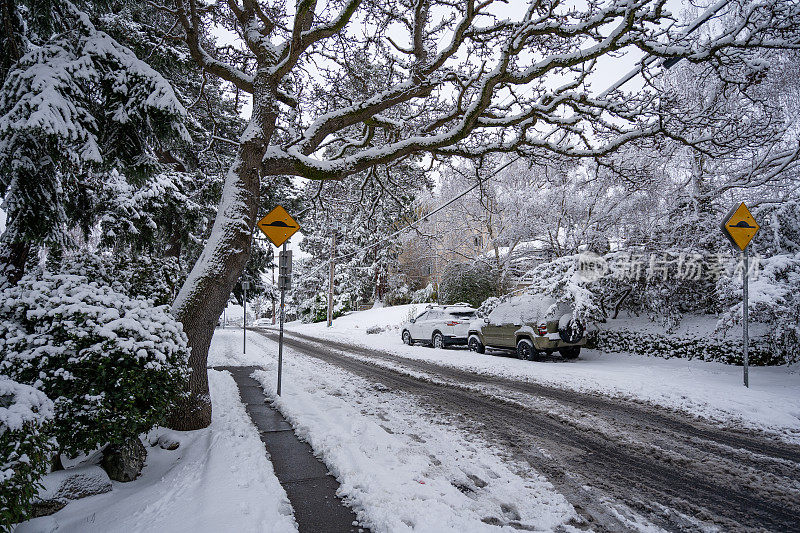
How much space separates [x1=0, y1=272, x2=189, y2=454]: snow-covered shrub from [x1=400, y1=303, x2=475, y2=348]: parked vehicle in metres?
12.2

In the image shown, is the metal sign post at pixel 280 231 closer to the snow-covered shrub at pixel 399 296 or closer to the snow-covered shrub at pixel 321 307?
the snow-covered shrub at pixel 399 296

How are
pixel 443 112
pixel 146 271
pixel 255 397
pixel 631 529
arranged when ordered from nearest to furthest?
pixel 631 529, pixel 146 271, pixel 255 397, pixel 443 112

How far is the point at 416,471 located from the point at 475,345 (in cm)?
1120

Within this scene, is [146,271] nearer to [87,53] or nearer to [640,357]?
[87,53]

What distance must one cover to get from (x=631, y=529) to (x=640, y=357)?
10015 millimetres

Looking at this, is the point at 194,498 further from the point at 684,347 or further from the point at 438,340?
the point at 438,340

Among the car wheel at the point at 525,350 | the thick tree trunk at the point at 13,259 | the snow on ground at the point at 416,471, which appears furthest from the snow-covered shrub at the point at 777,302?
the thick tree trunk at the point at 13,259

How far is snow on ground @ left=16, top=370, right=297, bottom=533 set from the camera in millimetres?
3092

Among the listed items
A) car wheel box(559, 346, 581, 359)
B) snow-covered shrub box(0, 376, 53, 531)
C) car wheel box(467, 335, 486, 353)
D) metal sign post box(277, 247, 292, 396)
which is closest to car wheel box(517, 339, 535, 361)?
car wheel box(559, 346, 581, 359)

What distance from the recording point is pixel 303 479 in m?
3.99

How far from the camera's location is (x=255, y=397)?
777 cm

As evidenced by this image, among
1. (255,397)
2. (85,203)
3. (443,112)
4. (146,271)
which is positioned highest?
(443,112)

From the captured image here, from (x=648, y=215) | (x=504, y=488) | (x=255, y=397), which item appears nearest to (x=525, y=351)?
(x=648, y=215)

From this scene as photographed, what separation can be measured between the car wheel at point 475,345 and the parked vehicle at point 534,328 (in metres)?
0.53
